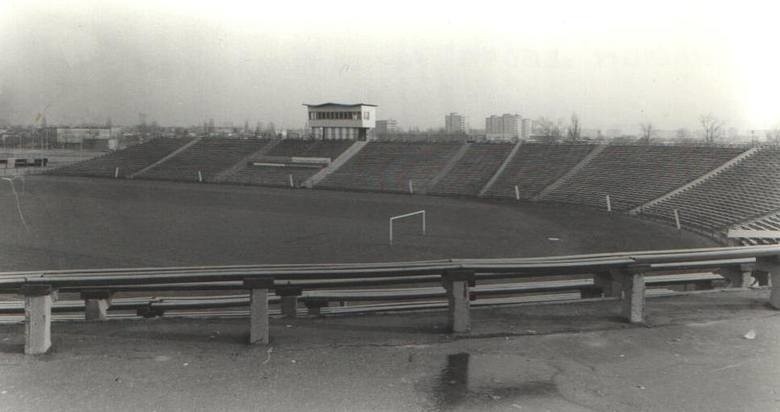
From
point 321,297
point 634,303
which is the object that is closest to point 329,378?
point 321,297

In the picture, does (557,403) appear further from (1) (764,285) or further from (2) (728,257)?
(1) (764,285)

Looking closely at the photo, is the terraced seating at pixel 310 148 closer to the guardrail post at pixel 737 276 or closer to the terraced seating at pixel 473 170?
the terraced seating at pixel 473 170

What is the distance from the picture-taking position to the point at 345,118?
63.2m

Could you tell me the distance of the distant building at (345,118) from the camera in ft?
205

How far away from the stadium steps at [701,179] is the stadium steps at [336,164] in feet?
90.5

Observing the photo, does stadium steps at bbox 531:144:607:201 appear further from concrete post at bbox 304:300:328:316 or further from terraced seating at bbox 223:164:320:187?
concrete post at bbox 304:300:328:316

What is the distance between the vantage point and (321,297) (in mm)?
7094

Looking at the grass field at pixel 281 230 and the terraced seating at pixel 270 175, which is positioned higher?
the terraced seating at pixel 270 175

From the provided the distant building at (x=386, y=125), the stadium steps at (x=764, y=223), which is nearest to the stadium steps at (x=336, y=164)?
the stadium steps at (x=764, y=223)

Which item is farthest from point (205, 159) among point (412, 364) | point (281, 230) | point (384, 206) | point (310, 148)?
point (412, 364)

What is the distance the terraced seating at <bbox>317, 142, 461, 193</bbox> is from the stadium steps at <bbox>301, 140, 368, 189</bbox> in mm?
586

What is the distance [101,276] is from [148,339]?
28.8 inches

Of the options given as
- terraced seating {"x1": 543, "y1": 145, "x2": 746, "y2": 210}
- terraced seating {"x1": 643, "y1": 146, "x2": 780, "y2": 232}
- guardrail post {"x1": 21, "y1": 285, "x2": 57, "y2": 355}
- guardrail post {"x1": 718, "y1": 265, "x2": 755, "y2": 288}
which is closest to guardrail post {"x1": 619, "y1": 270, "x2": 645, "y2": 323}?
guardrail post {"x1": 718, "y1": 265, "x2": 755, "y2": 288}

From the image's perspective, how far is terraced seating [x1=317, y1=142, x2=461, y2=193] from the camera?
5094 centimetres
